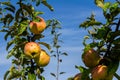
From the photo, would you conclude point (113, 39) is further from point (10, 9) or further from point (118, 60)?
point (10, 9)

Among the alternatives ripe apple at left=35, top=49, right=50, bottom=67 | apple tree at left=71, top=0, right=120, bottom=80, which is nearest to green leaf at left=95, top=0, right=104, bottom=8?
apple tree at left=71, top=0, right=120, bottom=80

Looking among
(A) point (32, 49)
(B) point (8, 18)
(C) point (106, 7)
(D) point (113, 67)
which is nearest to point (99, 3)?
(C) point (106, 7)

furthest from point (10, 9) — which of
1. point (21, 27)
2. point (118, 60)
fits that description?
point (118, 60)

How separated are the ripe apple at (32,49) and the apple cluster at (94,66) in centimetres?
108

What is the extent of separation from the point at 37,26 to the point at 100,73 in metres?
1.57

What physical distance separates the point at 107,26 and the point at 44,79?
65.8 inches

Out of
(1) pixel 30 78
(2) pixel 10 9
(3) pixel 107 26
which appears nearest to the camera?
(3) pixel 107 26

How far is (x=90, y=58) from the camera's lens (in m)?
3.38

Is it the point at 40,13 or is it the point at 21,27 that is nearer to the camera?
the point at 21,27

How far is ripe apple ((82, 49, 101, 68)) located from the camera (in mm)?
3400

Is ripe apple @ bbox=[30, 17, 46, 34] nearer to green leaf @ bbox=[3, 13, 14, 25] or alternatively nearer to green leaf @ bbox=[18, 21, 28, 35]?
green leaf @ bbox=[18, 21, 28, 35]

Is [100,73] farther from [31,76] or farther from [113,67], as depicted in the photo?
[31,76]

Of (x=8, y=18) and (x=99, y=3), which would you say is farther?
(x=8, y=18)

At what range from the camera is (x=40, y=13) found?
4805 millimetres
